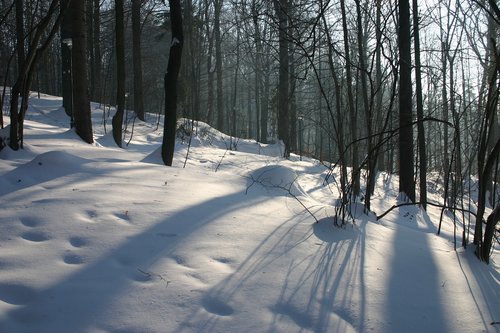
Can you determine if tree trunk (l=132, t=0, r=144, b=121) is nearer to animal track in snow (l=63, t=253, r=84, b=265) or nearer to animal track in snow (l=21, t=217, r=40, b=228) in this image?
animal track in snow (l=21, t=217, r=40, b=228)

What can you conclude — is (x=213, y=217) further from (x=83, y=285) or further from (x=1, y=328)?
(x=1, y=328)

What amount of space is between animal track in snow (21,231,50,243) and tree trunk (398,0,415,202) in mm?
6409

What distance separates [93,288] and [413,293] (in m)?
1.75

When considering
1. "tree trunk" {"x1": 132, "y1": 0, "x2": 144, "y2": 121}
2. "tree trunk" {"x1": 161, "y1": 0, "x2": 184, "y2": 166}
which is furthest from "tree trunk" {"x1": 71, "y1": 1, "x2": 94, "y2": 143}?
"tree trunk" {"x1": 132, "y1": 0, "x2": 144, "y2": 121}

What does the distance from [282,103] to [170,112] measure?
8.76m

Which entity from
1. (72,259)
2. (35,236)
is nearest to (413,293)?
(72,259)

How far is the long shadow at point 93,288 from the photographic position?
1691mm

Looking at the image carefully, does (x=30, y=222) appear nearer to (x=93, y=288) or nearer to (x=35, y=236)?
(x=35, y=236)

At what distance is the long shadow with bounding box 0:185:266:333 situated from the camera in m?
1.69

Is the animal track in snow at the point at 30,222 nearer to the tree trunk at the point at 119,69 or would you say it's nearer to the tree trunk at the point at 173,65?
the tree trunk at the point at 173,65

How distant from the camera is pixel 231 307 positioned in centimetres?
195

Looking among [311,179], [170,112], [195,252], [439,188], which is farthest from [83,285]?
[439,188]

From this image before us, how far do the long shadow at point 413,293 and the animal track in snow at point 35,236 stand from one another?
77.2 inches

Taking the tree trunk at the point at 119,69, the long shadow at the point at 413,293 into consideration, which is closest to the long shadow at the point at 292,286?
the long shadow at the point at 413,293
